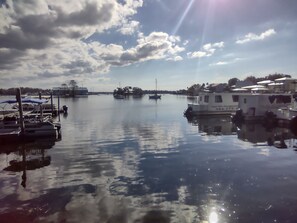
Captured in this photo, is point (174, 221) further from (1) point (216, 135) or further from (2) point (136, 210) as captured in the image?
(1) point (216, 135)

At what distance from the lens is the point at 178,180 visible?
1441 centimetres

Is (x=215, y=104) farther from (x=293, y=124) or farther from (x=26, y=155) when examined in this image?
(x=26, y=155)

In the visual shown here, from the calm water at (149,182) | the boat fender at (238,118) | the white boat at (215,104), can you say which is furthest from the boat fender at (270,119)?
the white boat at (215,104)

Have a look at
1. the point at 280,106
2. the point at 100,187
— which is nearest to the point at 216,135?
the point at 280,106

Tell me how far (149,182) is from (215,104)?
3697 centimetres

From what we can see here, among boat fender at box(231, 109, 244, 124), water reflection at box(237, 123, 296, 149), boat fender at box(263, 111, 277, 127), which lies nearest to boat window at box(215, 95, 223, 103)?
boat fender at box(231, 109, 244, 124)

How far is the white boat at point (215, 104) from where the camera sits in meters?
48.3

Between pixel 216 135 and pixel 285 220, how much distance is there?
1966 centimetres

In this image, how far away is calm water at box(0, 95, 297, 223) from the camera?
10.7 meters

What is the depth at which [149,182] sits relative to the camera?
46.3 ft

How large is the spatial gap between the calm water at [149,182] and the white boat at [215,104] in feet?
76.0

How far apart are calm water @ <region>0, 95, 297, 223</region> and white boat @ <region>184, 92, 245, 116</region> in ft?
76.0

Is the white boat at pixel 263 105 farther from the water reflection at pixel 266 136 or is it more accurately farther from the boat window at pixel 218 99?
the boat window at pixel 218 99

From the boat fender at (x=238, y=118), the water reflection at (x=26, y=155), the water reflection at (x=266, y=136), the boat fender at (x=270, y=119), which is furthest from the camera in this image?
the boat fender at (x=238, y=118)
